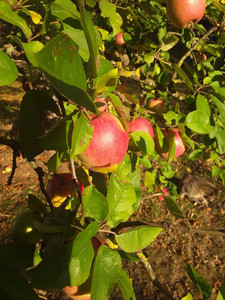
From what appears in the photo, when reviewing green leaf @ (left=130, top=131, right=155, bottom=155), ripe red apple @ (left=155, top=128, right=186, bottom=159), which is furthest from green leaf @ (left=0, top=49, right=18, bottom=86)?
ripe red apple @ (left=155, top=128, right=186, bottom=159)

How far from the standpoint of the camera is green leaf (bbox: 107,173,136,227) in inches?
26.6

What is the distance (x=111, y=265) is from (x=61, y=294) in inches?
72.2

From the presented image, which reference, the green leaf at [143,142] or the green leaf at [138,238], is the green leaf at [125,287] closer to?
the green leaf at [138,238]

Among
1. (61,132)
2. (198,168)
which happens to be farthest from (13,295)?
(198,168)

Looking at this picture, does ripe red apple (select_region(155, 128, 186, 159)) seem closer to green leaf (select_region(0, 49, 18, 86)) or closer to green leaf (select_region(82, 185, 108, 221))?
green leaf (select_region(82, 185, 108, 221))

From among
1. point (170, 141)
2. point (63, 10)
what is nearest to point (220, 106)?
point (170, 141)

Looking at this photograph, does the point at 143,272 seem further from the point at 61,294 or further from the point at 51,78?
the point at 51,78

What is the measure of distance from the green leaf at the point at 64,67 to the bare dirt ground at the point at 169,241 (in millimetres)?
1736

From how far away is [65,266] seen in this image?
50cm

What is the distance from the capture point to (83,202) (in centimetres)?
61

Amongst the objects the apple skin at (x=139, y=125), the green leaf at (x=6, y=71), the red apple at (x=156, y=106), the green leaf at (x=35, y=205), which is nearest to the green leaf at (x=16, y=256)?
the green leaf at (x=35, y=205)

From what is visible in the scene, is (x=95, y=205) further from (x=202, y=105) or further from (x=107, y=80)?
(x=202, y=105)

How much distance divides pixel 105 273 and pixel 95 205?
16 cm

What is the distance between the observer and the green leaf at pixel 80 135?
503 millimetres
